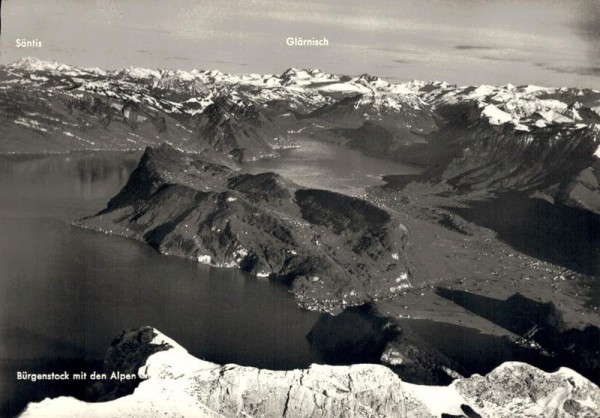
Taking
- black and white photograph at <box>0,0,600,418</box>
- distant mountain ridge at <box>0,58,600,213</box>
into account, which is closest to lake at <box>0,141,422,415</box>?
black and white photograph at <box>0,0,600,418</box>

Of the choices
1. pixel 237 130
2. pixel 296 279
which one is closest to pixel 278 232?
pixel 296 279

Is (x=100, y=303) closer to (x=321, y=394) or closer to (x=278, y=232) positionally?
(x=278, y=232)

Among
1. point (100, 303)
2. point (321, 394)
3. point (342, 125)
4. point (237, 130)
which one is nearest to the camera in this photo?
point (321, 394)

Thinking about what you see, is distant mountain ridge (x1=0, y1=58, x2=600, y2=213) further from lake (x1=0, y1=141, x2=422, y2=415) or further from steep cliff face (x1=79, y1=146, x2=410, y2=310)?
lake (x1=0, y1=141, x2=422, y2=415)

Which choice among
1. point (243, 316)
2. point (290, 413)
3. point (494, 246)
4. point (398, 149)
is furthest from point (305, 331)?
point (398, 149)

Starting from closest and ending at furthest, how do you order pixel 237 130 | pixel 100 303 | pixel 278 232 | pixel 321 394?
pixel 321 394
pixel 100 303
pixel 278 232
pixel 237 130

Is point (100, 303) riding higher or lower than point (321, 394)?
lower

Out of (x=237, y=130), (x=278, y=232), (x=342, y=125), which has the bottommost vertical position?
(x=342, y=125)
